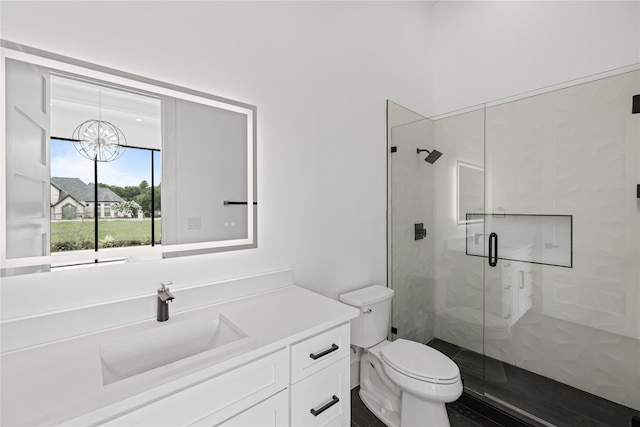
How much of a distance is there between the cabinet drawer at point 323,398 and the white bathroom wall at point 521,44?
7.97 feet

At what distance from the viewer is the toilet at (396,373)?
148cm

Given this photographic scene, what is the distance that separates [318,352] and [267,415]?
0.27 m

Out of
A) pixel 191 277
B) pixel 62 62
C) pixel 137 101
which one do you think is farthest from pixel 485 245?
pixel 62 62

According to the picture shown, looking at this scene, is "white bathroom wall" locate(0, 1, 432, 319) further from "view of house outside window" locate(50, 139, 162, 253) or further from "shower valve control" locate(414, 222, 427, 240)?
"shower valve control" locate(414, 222, 427, 240)

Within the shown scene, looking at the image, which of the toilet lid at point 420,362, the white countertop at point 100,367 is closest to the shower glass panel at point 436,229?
the toilet lid at point 420,362

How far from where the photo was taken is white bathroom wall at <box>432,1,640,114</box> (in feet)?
6.28

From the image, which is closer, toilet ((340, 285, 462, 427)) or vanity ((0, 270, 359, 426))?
vanity ((0, 270, 359, 426))

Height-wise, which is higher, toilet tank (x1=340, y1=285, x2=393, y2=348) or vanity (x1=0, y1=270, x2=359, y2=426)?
vanity (x1=0, y1=270, x2=359, y2=426)

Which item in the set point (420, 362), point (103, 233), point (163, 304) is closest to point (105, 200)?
point (103, 233)

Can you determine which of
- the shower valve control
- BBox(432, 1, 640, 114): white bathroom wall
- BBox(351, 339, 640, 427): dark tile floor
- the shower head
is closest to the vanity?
BBox(351, 339, 640, 427): dark tile floor

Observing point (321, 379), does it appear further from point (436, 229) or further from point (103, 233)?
point (436, 229)

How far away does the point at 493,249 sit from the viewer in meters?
2.10

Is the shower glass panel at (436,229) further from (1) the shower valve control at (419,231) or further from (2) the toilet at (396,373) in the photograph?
(2) the toilet at (396,373)

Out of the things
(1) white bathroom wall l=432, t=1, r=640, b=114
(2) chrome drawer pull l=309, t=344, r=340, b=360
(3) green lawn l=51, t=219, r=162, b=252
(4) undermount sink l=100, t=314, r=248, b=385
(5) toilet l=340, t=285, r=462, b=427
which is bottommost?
(5) toilet l=340, t=285, r=462, b=427
